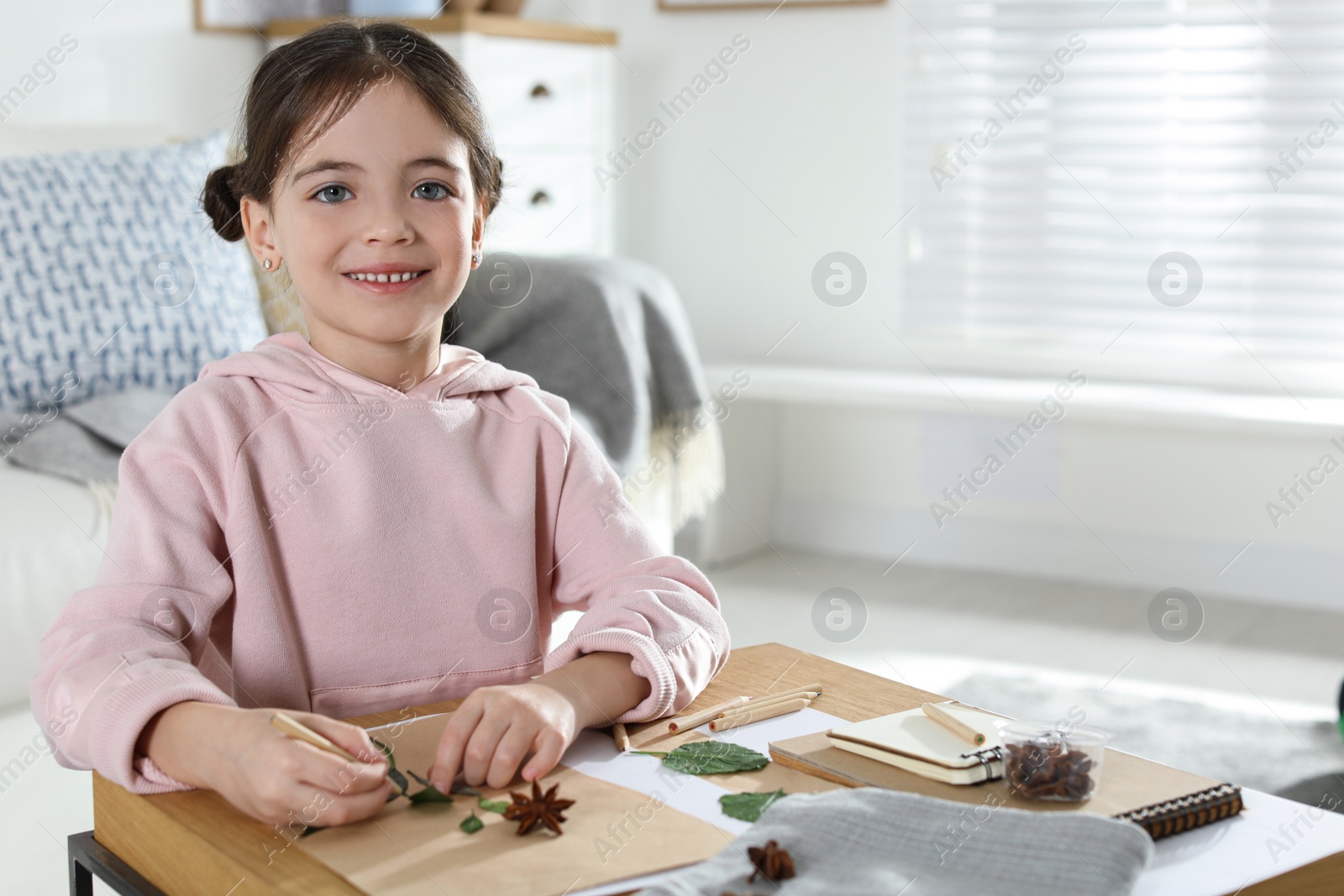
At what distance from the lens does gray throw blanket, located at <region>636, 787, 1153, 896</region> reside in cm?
54

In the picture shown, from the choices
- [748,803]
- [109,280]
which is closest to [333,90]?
[748,803]

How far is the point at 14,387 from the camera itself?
201 cm

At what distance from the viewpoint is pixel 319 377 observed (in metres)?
0.90

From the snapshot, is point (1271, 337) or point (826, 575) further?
point (826, 575)

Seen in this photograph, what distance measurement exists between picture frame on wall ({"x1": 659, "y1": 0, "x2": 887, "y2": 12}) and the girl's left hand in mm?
2722

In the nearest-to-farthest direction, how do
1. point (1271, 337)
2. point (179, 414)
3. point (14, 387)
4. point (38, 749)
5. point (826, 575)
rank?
point (179, 414)
point (38, 749)
point (14, 387)
point (1271, 337)
point (826, 575)

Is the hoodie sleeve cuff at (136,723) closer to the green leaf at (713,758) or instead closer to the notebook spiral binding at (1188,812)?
the green leaf at (713,758)

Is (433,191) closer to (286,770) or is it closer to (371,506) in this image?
(371,506)

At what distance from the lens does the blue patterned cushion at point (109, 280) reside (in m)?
2.04

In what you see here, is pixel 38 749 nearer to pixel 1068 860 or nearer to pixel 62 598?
pixel 62 598

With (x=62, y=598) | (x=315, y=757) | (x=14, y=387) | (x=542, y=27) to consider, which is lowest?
(x=62, y=598)

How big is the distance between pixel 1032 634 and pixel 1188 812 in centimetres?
204

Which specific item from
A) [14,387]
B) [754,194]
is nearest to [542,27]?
[754,194]

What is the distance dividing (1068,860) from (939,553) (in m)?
2.68
